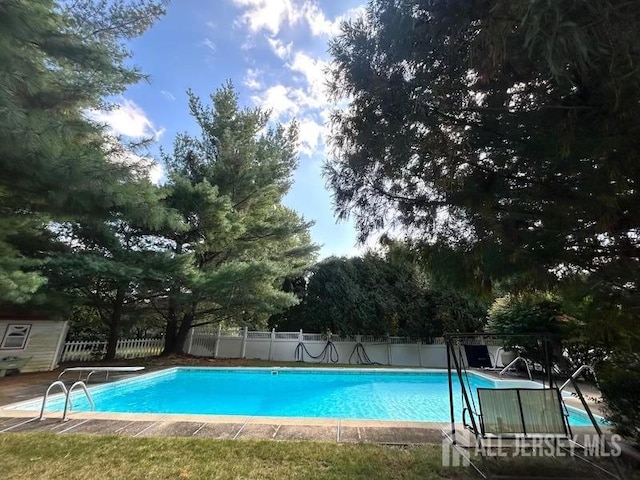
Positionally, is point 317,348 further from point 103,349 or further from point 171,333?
point 103,349

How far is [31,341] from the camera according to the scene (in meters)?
10.0

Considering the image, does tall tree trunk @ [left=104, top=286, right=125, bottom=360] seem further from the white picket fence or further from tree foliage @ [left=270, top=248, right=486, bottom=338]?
tree foliage @ [left=270, top=248, right=486, bottom=338]

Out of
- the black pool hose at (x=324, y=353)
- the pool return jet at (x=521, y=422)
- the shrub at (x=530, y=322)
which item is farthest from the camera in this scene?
the black pool hose at (x=324, y=353)

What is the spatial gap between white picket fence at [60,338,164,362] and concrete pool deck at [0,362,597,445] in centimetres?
853

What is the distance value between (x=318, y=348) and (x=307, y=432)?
11.0 metres

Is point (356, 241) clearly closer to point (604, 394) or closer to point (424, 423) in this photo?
point (424, 423)

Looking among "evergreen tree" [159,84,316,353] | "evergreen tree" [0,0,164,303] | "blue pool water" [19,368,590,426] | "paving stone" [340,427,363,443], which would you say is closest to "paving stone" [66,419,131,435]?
"blue pool water" [19,368,590,426]

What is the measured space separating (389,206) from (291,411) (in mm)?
5962

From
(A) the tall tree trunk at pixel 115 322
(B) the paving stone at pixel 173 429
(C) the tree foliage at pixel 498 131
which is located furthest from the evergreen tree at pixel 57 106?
(A) the tall tree trunk at pixel 115 322

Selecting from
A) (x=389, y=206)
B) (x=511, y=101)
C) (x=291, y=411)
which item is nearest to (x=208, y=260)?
(x=291, y=411)

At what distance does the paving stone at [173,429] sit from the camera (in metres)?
3.94

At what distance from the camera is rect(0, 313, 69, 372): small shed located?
9508 mm

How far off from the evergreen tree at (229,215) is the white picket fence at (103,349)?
1516 millimetres
